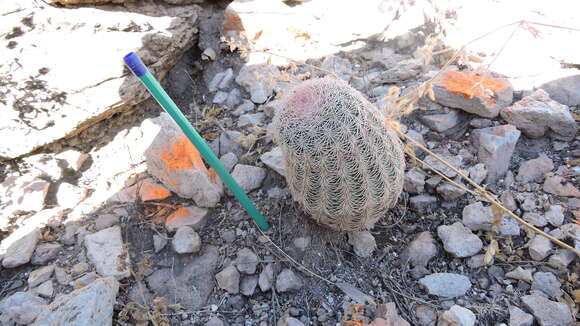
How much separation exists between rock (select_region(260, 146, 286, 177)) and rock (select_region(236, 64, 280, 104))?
0.52m

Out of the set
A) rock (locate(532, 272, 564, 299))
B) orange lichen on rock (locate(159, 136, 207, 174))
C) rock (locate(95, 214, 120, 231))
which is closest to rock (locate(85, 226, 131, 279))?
rock (locate(95, 214, 120, 231))

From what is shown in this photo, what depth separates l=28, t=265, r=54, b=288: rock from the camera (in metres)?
1.79

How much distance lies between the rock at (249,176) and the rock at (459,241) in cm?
91

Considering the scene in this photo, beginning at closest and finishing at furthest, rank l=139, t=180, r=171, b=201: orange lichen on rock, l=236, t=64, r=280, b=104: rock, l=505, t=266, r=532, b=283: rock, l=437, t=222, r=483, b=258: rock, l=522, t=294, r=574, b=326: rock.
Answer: l=522, t=294, r=574, b=326: rock
l=505, t=266, r=532, b=283: rock
l=437, t=222, r=483, b=258: rock
l=139, t=180, r=171, b=201: orange lichen on rock
l=236, t=64, r=280, b=104: rock

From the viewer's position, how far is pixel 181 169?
197 cm

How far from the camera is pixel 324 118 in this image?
137 cm

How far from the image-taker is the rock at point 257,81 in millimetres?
2490

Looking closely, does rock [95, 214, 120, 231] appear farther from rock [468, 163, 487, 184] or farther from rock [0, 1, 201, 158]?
rock [468, 163, 487, 184]

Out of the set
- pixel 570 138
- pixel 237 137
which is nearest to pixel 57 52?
pixel 237 137

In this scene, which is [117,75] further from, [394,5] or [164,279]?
[394,5]

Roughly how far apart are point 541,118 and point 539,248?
70 cm

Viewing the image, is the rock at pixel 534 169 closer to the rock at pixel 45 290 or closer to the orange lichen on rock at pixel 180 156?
the orange lichen on rock at pixel 180 156

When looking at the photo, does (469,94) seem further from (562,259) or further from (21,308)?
(21,308)

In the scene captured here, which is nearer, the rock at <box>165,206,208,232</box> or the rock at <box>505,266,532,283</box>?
the rock at <box>505,266,532,283</box>
